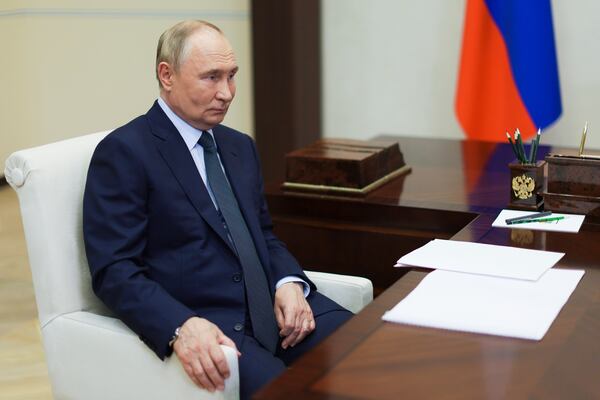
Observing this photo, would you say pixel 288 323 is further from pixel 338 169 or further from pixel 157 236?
pixel 338 169

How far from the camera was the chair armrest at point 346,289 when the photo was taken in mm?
2662

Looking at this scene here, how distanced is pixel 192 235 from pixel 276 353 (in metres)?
0.39

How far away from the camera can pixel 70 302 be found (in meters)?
2.39

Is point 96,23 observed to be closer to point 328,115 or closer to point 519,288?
point 328,115

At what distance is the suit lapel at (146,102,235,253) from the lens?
2.46 metres

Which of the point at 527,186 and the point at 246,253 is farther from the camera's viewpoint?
Result: the point at 527,186

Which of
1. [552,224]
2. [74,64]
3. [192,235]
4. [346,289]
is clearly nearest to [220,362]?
[192,235]

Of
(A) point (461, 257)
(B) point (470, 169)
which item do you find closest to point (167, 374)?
(A) point (461, 257)

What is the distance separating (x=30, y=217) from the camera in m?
2.36

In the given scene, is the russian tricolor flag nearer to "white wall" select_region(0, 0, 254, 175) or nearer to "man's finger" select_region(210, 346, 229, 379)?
"white wall" select_region(0, 0, 254, 175)

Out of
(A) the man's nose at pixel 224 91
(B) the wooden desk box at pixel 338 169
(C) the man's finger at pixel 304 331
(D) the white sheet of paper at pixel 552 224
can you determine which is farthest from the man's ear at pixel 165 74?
(D) the white sheet of paper at pixel 552 224

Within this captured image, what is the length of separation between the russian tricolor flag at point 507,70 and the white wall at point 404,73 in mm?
281

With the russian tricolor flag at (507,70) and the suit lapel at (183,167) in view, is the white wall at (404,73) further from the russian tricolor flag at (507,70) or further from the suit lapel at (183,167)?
the suit lapel at (183,167)

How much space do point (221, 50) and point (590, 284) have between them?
110 cm
